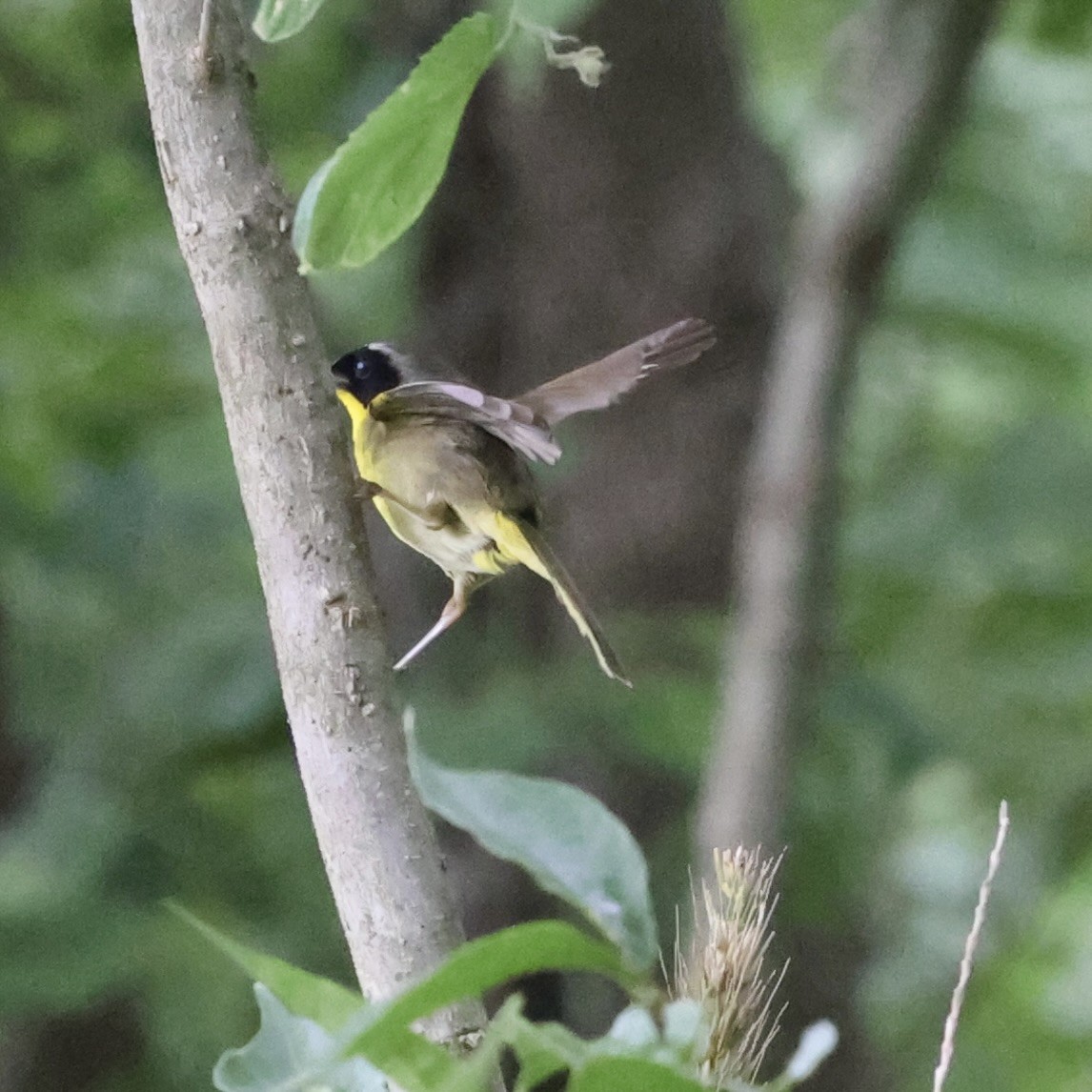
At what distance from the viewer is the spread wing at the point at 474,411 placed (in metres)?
1.18

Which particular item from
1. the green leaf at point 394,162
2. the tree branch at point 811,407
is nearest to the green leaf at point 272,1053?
the green leaf at point 394,162

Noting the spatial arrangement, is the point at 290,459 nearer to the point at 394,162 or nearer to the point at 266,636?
the point at 394,162

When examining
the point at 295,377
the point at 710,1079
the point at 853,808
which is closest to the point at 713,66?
the point at 853,808

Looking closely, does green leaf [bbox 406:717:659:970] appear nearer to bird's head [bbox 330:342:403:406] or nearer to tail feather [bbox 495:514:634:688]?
tail feather [bbox 495:514:634:688]

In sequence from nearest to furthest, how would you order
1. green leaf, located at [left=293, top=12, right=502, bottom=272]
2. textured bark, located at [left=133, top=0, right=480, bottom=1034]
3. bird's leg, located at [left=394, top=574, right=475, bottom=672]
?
green leaf, located at [left=293, top=12, right=502, bottom=272] < textured bark, located at [left=133, top=0, right=480, bottom=1034] < bird's leg, located at [left=394, top=574, right=475, bottom=672]

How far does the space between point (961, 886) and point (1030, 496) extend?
52.1 inches

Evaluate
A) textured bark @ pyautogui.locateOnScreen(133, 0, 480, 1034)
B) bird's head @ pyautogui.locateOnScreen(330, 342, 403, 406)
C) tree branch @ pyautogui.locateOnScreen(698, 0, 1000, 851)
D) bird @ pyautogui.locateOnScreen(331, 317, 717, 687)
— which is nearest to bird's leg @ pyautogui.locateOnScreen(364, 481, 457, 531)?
bird @ pyautogui.locateOnScreen(331, 317, 717, 687)

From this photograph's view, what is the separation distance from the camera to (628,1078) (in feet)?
1.91

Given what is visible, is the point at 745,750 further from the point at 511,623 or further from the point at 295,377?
the point at 295,377

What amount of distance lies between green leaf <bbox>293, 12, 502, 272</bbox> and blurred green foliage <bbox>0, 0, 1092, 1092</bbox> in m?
1.53

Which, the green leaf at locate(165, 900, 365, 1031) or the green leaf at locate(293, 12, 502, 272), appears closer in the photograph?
the green leaf at locate(165, 900, 365, 1031)

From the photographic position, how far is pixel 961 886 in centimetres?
377

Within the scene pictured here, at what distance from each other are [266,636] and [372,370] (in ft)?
3.51

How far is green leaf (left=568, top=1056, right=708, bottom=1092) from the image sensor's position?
0.57 metres
